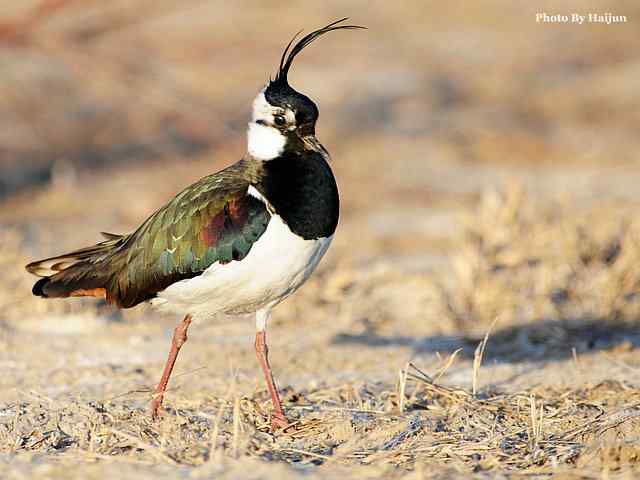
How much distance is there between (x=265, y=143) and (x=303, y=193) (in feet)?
1.28

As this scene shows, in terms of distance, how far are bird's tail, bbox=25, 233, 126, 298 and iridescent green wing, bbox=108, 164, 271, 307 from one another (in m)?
0.12

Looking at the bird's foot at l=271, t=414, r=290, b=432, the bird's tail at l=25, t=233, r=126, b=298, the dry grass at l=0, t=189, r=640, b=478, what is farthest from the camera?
the bird's tail at l=25, t=233, r=126, b=298

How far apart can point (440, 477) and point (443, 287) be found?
399 centimetres

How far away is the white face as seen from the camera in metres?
4.85

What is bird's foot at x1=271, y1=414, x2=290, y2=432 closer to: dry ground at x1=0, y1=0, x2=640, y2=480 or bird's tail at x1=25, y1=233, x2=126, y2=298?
dry ground at x1=0, y1=0, x2=640, y2=480

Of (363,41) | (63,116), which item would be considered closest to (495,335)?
(63,116)

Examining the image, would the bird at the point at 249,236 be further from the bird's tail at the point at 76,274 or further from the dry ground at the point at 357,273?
the dry ground at the point at 357,273

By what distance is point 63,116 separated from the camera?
45.2ft

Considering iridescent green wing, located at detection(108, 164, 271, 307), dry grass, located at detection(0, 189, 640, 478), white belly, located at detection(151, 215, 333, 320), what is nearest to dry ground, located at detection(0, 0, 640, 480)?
dry grass, located at detection(0, 189, 640, 478)

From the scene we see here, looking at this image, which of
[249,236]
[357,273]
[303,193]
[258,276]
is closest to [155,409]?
[258,276]

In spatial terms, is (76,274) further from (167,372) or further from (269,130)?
(269,130)

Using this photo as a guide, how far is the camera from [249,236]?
14.9ft

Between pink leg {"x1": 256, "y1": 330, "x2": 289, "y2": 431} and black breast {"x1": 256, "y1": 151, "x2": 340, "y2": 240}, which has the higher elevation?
black breast {"x1": 256, "y1": 151, "x2": 340, "y2": 240}

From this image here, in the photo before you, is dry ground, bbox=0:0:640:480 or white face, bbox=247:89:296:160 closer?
dry ground, bbox=0:0:640:480
